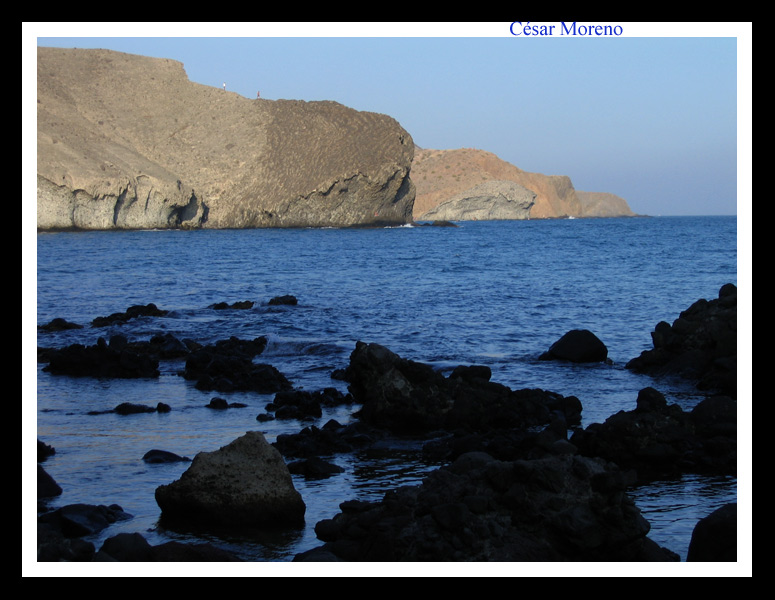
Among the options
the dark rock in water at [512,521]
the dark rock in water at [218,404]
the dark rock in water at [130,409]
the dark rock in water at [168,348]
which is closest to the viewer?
the dark rock in water at [512,521]

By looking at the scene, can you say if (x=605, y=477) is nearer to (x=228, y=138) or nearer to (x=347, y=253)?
(x=347, y=253)

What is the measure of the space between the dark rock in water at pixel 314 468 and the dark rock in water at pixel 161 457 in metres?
1.14

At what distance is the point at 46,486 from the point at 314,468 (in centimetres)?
246

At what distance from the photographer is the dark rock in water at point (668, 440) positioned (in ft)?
28.7

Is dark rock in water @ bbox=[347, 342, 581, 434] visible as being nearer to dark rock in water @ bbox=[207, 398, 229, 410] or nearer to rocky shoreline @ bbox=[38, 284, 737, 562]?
rocky shoreline @ bbox=[38, 284, 737, 562]

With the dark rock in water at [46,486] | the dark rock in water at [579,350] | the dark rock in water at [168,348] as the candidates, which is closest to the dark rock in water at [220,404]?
the dark rock in water at [46,486]

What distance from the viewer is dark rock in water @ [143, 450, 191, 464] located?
338 inches

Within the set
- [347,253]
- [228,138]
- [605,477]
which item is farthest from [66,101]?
[605,477]

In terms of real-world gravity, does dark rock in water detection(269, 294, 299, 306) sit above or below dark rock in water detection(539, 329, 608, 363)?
above

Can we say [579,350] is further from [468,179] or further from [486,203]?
[468,179]

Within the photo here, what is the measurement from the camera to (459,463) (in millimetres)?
7020

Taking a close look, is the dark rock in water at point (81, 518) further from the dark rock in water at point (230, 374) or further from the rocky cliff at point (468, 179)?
the rocky cliff at point (468, 179)

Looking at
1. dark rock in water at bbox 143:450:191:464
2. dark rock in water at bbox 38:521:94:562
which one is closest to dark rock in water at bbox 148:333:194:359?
dark rock in water at bbox 143:450:191:464

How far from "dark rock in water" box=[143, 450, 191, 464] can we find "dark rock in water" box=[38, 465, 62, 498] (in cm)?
112
